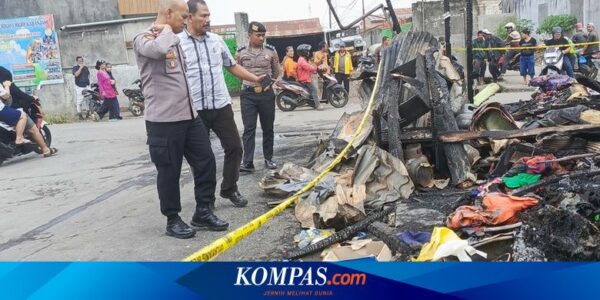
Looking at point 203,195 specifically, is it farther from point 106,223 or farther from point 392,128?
point 392,128

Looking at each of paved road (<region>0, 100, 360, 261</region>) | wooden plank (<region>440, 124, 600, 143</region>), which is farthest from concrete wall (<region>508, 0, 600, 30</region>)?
wooden plank (<region>440, 124, 600, 143</region>)

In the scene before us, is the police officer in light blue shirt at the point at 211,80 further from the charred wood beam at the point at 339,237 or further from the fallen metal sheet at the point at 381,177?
the charred wood beam at the point at 339,237

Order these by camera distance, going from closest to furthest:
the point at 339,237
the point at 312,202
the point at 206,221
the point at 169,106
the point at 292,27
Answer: the point at 339,237 < the point at 169,106 < the point at 206,221 < the point at 312,202 < the point at 292,27

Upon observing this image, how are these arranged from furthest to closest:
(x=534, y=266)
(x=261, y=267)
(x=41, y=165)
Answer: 1. (x=41, y=165)
2. (x=261, y=267)
3. (x=534, y=266)

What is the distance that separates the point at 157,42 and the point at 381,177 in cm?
225

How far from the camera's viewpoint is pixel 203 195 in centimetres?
427

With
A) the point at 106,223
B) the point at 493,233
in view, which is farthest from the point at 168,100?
the point at 493,233

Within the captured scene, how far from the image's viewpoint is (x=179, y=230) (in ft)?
13.4

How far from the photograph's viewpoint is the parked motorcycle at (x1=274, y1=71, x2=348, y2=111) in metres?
12.9

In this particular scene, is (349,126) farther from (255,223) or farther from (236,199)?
(255,223)

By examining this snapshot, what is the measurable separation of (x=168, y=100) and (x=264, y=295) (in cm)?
221

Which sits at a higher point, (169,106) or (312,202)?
(169,106)

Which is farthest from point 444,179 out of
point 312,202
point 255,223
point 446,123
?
point 255,223

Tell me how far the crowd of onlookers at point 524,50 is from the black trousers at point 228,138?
8933mm
